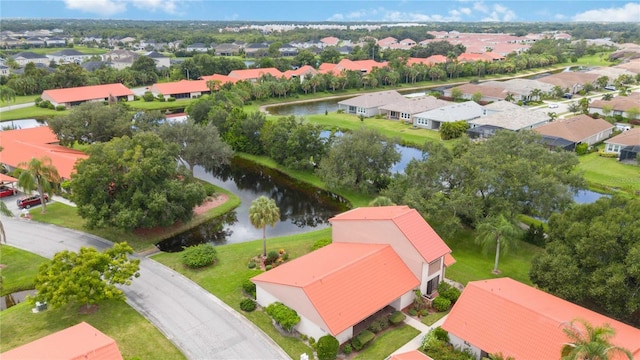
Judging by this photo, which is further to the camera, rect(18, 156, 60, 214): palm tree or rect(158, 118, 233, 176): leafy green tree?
rect(158, 118, 233, 176): leafy green tree

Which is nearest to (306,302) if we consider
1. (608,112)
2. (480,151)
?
(480,151)

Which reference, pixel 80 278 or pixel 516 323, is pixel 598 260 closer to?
pixel 516 323

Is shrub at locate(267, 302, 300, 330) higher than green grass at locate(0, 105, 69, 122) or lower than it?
lower

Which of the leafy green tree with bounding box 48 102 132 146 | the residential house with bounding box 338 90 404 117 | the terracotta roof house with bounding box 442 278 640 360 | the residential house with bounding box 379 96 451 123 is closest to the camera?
the terracotta roof house with bounding box 442 278 640 360

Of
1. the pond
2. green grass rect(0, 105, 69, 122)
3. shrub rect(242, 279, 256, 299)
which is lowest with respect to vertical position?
the pond

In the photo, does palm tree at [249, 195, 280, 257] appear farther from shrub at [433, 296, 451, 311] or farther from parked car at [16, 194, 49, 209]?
parked car at [16, 194, 49, 209]

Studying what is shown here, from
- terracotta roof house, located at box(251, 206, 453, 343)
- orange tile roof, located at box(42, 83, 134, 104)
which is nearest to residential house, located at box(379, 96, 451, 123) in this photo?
terracotta roof house, located at box(251, 206, 453, 343)
